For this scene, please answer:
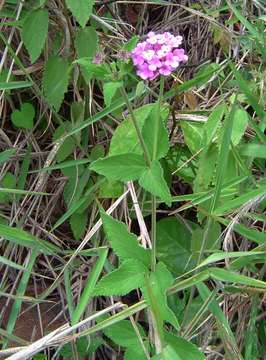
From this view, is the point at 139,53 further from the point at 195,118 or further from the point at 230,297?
the point at 230,297

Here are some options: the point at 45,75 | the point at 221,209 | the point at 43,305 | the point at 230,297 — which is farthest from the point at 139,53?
the point at 43,305

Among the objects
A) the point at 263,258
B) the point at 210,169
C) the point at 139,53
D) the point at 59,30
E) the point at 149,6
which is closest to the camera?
the point at 139,53

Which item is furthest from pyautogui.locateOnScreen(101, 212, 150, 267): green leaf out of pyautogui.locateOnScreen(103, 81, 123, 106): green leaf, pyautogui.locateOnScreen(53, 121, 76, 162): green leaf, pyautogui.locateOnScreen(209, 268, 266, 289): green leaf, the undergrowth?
pyautogui.locateOnScreen(53, 121, 76, 162): green leaf

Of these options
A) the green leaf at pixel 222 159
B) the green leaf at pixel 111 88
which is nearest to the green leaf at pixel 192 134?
the green leaf at pixel 222 159

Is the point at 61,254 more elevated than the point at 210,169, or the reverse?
the point at 210,169

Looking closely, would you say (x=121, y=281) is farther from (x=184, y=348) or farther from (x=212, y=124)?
(x=212, y=124)

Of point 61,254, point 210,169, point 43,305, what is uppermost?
point 210,169
